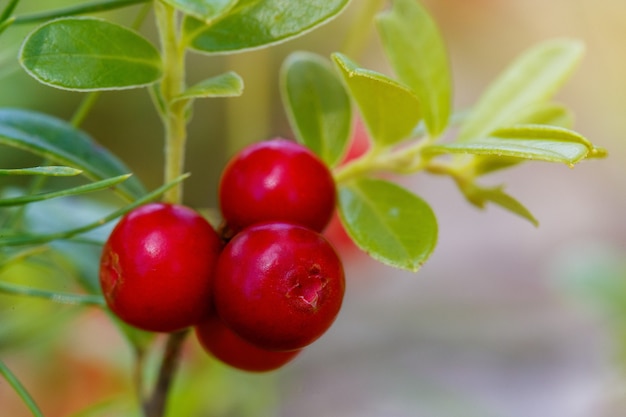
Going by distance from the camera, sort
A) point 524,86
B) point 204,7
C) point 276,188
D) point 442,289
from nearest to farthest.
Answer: point 204,7, point 276,188, point 524,86, point 442,289

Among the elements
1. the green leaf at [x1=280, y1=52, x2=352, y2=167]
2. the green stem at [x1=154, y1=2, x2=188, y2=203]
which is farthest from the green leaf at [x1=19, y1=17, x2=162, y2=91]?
the green leaf at [x1=280, y1=52, x2=352, y2=167]

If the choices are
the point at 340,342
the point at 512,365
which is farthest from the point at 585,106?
the point at 340,342

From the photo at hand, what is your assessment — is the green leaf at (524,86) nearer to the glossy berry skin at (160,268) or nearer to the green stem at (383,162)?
the green stem at (383,162)

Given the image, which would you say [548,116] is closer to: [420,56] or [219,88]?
[420,56]

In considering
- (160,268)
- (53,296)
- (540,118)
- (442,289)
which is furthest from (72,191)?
(442,289)

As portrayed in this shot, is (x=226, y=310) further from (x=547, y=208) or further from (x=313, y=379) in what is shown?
(x=547, y=208)
